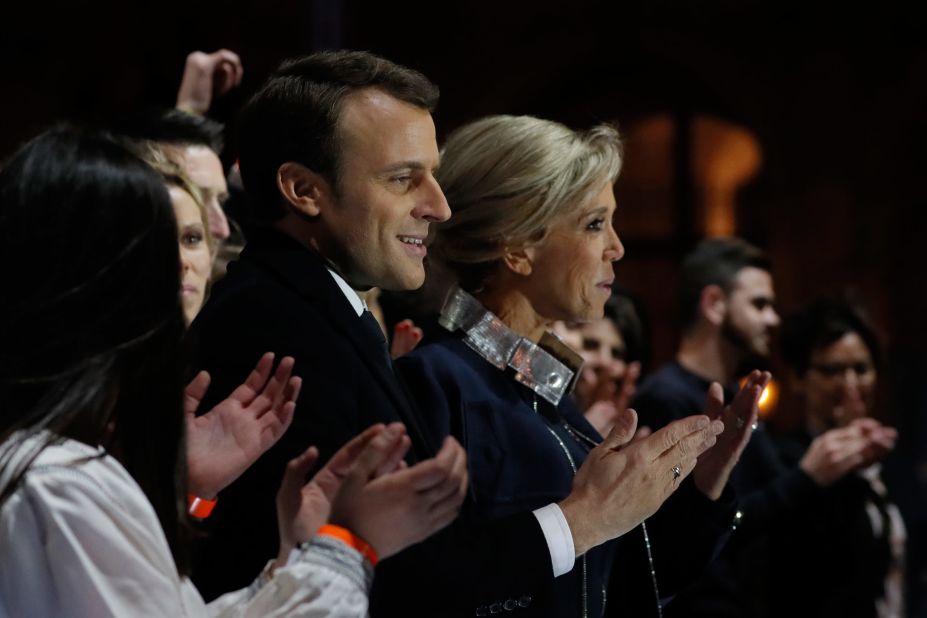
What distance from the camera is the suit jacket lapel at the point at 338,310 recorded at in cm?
222

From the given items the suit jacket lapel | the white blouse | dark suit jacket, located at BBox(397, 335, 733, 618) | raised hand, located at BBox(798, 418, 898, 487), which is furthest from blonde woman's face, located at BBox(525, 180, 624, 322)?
raised hand, located at BBox(798, 418, 898, 487)

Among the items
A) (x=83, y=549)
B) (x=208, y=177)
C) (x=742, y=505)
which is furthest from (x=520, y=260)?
(x=742, y=505)

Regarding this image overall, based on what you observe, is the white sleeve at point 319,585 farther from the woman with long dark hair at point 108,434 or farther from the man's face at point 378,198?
the man's face at point 378,198

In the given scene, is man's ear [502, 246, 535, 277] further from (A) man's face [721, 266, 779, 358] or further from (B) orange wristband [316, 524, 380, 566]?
(A) man's face [721, 266, 779, 358]

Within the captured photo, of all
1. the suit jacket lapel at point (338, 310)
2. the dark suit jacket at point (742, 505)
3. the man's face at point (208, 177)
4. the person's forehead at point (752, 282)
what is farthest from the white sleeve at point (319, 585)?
the person's forehead at point (752, 282)

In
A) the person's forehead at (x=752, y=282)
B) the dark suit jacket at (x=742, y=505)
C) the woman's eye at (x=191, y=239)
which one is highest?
the woman's eye at (x=191, y=239)

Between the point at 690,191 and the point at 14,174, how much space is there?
965 cm

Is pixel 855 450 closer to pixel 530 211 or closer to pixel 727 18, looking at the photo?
pixel 530 211

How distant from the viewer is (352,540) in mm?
1722

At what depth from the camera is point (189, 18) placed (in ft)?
32.7

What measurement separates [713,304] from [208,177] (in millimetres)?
2444

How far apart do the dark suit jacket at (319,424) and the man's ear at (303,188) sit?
0.23 ft

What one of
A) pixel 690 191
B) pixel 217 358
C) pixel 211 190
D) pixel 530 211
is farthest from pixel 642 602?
pixel 690 191

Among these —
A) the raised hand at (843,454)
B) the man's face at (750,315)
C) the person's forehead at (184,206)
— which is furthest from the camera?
the man's face at (750,315)
